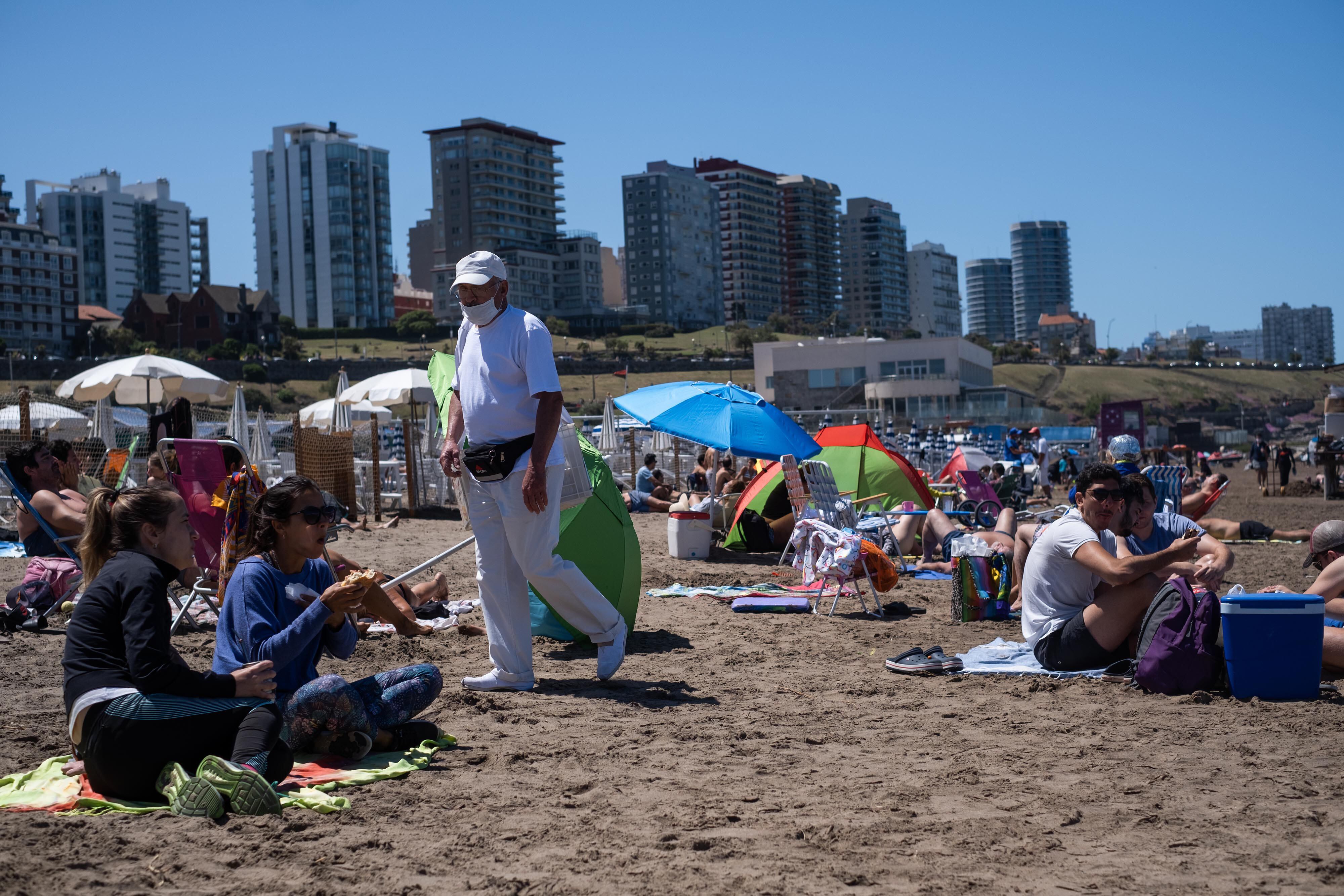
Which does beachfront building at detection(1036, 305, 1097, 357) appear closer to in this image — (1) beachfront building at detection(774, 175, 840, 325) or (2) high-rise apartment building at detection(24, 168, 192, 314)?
(1) beachfront building at detection(774, 175, 840, 325)

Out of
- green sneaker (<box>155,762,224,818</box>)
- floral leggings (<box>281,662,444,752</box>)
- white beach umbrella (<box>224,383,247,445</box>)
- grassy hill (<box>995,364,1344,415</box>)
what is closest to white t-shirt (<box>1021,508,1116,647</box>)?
floral leggings (<box>281,662,444,752</box>)

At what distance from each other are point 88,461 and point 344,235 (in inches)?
4504

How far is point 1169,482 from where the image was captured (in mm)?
9812

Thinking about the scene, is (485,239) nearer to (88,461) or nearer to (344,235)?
(344,235)

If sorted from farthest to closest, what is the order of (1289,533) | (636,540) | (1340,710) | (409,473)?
(409,473) < (1289,533) < (636,540) < (1340,710)

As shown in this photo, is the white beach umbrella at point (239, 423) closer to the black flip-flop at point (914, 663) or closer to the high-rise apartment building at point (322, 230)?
the black flip-flop at point (914, 663)

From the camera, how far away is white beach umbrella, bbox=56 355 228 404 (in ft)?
45.1

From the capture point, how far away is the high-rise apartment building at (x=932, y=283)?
16950cm

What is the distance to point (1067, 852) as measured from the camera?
2787mm

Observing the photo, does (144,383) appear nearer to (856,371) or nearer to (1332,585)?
(1332,585)

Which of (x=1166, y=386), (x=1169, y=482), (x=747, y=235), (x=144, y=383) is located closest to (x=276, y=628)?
(x=1169, y=482)

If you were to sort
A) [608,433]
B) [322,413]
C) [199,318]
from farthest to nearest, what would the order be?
[199,318] < [322,413] < [608,433]

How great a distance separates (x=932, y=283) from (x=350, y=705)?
569 ft

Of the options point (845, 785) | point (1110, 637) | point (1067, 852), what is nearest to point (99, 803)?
point (845, 785)
